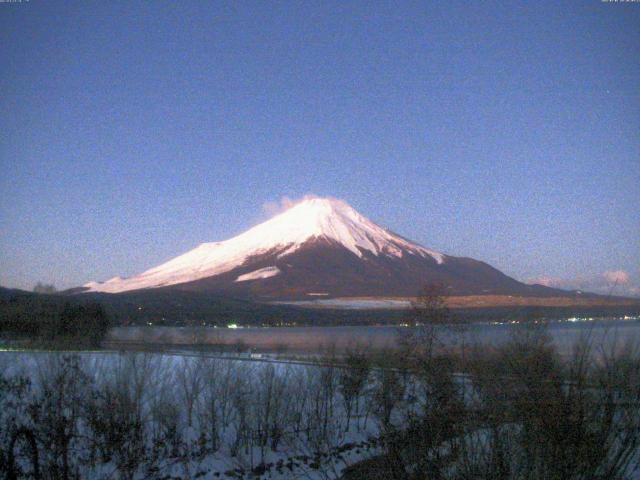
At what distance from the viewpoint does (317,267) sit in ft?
381

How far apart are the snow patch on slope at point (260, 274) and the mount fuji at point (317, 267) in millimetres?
172

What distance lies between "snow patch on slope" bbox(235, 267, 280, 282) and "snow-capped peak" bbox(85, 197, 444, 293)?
24.0 ft

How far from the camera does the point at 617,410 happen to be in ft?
13.6

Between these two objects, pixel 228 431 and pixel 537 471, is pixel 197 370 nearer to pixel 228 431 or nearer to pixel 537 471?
pixel 228 431

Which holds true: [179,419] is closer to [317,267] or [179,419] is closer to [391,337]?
[391,337]

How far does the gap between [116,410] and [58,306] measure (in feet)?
73.3

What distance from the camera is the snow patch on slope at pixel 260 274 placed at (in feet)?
351

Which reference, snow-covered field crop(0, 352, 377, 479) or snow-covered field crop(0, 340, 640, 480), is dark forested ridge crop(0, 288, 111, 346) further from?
snow-covered field crop(0, 340, 640, 480)

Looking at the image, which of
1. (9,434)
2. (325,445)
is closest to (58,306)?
(325,445)

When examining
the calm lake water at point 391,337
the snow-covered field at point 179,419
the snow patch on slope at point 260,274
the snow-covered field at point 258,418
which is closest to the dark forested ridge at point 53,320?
the calm lake water at point 391,337

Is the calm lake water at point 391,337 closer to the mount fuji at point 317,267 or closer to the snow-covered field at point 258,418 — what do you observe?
the snow-covered field at point 258,418

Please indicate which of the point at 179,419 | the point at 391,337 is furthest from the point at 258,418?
the point at 391,337

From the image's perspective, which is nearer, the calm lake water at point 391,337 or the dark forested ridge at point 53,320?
the calm lake water at point 391,337

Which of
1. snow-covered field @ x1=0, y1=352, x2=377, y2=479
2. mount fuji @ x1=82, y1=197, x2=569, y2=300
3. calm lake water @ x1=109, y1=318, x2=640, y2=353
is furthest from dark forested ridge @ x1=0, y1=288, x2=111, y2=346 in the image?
mount fuji @ x1=82, y1=197, x2=569, y2=300
